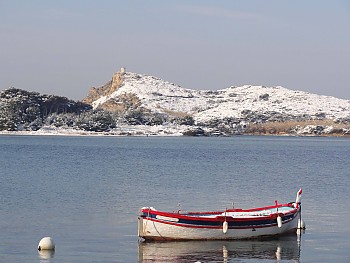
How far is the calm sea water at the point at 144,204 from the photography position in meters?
26.9

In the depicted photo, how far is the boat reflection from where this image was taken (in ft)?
86.2

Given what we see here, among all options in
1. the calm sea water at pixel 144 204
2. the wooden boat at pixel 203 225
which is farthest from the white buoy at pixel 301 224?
the wooden boat at pixel 203 225

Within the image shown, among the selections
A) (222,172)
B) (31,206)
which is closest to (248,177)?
(222,172)

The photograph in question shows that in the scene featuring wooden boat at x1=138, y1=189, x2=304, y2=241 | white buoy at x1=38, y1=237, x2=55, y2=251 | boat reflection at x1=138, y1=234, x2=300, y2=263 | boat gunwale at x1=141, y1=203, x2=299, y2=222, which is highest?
boat gunwale at x1=141, y1=203, x2=299, y2=222

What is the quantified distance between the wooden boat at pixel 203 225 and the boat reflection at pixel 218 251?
0.27 meters

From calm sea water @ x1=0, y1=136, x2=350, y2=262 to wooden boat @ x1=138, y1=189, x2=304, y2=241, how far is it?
396 millimetres

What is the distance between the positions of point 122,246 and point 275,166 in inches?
2030

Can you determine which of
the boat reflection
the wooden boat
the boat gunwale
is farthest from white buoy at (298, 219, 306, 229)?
the boat reflection

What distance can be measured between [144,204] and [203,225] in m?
11.7

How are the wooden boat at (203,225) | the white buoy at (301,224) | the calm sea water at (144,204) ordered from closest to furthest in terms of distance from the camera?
the calm sea water at (144,204) → the wooden boat at (203,225) → the white buoy at (301,224)

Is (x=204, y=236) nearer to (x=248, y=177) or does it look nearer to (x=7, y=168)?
(x=248, y=177)

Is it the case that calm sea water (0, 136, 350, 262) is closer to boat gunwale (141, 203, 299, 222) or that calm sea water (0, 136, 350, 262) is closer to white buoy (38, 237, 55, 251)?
white buoy (38, 237, 55, 251)

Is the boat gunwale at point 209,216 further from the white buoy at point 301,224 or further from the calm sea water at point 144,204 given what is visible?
the calm sea water at point 144,204

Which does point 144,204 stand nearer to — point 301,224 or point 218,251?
point 301,224
